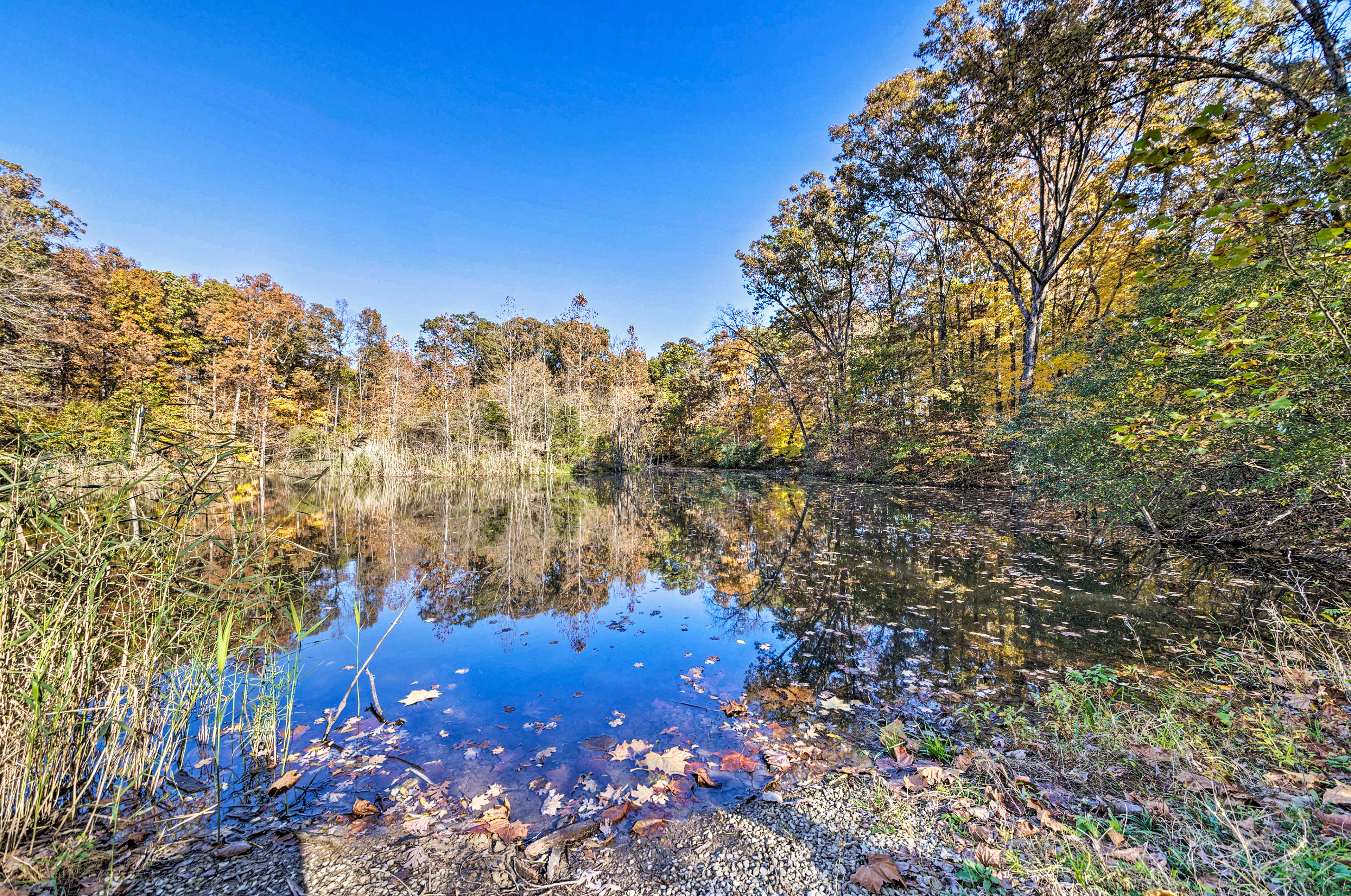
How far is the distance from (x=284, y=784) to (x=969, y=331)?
82.0ft

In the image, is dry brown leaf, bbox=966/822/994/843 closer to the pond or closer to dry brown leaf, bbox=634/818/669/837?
the pond

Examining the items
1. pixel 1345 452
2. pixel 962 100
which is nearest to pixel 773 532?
pixel 1345 452

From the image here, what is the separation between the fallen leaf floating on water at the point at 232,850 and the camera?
6.53ft

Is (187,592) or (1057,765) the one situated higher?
(187,592)

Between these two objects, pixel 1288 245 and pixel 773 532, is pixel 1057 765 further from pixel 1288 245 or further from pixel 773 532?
pixel 773 532

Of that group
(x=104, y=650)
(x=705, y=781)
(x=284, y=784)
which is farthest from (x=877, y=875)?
(x=104, y=650)

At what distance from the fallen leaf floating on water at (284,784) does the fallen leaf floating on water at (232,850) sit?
433 mm

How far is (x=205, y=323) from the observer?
90.2 ft

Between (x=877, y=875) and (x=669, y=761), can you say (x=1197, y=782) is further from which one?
(x=669, y=761)

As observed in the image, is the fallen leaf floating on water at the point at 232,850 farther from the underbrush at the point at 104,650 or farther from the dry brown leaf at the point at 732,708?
the dry brown leaf at the point at 732,708

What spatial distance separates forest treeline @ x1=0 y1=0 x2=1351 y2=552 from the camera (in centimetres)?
408

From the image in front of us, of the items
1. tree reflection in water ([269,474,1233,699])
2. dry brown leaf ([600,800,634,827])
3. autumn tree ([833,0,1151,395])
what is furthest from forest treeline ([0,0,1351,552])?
dry brown leaf ([600,800,634,827])

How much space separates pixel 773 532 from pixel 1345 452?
308 inches

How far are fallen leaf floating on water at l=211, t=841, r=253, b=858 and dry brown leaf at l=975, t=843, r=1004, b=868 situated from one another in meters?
3.18
